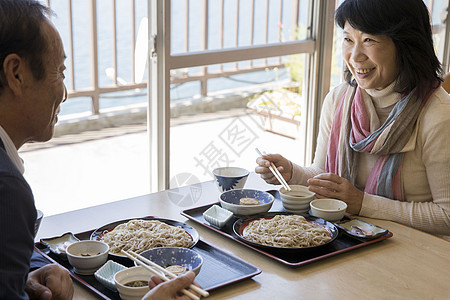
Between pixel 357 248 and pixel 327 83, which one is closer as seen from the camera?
pixel 357 248

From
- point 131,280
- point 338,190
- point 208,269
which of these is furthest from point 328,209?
point 131,280

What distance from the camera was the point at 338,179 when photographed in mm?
1870

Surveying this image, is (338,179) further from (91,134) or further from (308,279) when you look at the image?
(91,134)

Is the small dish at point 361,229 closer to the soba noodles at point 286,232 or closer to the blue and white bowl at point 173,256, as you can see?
the soba noodles at point 286,232

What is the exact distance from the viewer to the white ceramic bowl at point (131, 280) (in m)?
1.23

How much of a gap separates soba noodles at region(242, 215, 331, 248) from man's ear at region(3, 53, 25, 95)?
29.9 inches

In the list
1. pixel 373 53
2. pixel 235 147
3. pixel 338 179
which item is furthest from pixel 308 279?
pixel 235 147

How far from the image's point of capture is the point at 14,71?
1094 millimetres

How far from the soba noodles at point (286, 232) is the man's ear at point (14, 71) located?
760 mm

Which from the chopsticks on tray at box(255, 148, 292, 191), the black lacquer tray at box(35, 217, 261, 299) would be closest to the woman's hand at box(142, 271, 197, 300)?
the black lacquer tray at box(35, 217, 261, 299)

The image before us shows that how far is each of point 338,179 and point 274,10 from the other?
151 cm

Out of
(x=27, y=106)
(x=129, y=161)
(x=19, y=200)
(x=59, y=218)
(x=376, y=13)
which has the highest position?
(x=376, y=13)

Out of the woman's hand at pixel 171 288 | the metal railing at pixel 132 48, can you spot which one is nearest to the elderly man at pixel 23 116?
the woman's hand at pixel 171 288

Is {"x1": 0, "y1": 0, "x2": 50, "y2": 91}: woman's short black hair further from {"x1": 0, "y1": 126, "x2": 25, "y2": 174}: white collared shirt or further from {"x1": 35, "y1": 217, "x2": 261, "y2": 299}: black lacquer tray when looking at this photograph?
{"x1": 35, "y1": 217, "x2": 261, "y2": 299}: black lacquer tray
